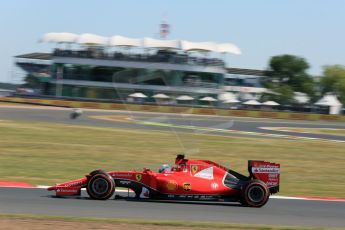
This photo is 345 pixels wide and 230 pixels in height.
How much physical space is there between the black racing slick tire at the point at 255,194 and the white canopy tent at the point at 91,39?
6840cm

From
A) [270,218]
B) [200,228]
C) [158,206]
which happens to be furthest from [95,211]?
[270,218]

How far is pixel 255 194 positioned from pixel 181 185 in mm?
1373

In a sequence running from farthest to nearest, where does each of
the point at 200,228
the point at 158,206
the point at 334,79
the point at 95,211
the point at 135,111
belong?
the point at 334,79
the point at 135,111
the point at 158,206
the point at 95,211
the point at 200,228

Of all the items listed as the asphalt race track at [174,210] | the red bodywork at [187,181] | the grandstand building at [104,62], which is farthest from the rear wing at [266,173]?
the grandstand building at [104,62]

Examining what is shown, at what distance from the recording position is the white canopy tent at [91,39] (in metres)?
77.4

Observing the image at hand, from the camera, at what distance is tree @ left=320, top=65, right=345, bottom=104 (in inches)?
4026

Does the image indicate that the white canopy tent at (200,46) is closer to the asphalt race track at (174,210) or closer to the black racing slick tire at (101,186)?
the asphalt race track at (174,210)

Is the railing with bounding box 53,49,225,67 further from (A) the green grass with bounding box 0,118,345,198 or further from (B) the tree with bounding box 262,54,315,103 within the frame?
(A) the green grass with bounding box 0,118,345,198

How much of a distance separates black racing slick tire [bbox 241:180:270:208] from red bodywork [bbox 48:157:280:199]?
169 mm

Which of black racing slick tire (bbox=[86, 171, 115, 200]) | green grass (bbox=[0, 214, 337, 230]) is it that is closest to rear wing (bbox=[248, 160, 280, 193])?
green grass (bbox=[0, 214, 337, 230])

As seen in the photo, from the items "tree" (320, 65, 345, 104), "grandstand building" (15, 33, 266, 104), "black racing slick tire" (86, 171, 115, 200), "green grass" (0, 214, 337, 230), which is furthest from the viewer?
"tree" (320, 65, 345, 104)

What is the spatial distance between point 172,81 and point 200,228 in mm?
3439

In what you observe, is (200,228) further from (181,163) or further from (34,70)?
(34,70)

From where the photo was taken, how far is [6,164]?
16328 mm
